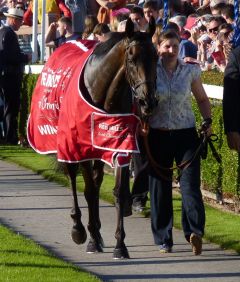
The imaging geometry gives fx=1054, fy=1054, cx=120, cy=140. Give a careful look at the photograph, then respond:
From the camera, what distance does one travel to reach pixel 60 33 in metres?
17.5

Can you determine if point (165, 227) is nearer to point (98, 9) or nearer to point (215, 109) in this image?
point (215, 109)

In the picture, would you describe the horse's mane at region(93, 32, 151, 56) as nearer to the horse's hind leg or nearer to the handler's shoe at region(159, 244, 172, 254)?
the horse's hind leg

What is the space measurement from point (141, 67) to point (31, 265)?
1.73 meters

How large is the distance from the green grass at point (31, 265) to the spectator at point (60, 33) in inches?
293

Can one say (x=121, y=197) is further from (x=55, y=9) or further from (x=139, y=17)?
(x=55, y=9)

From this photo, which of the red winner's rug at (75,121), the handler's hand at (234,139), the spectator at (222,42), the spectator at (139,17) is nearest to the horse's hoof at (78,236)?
the red winner's rug at (75,121)

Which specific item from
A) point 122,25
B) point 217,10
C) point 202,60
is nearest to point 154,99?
point 122,25

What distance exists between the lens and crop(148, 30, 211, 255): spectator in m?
8.80

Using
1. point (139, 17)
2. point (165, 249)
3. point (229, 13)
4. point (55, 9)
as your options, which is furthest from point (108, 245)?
point (55, 9)

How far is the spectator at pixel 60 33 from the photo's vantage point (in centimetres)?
1692

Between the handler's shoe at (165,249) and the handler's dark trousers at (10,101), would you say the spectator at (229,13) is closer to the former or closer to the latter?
the handler's dark trousers at (10,101)

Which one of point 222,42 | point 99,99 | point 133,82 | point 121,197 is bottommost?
point 121,197

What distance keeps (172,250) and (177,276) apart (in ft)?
3.65

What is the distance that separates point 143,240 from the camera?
9.43 meters
